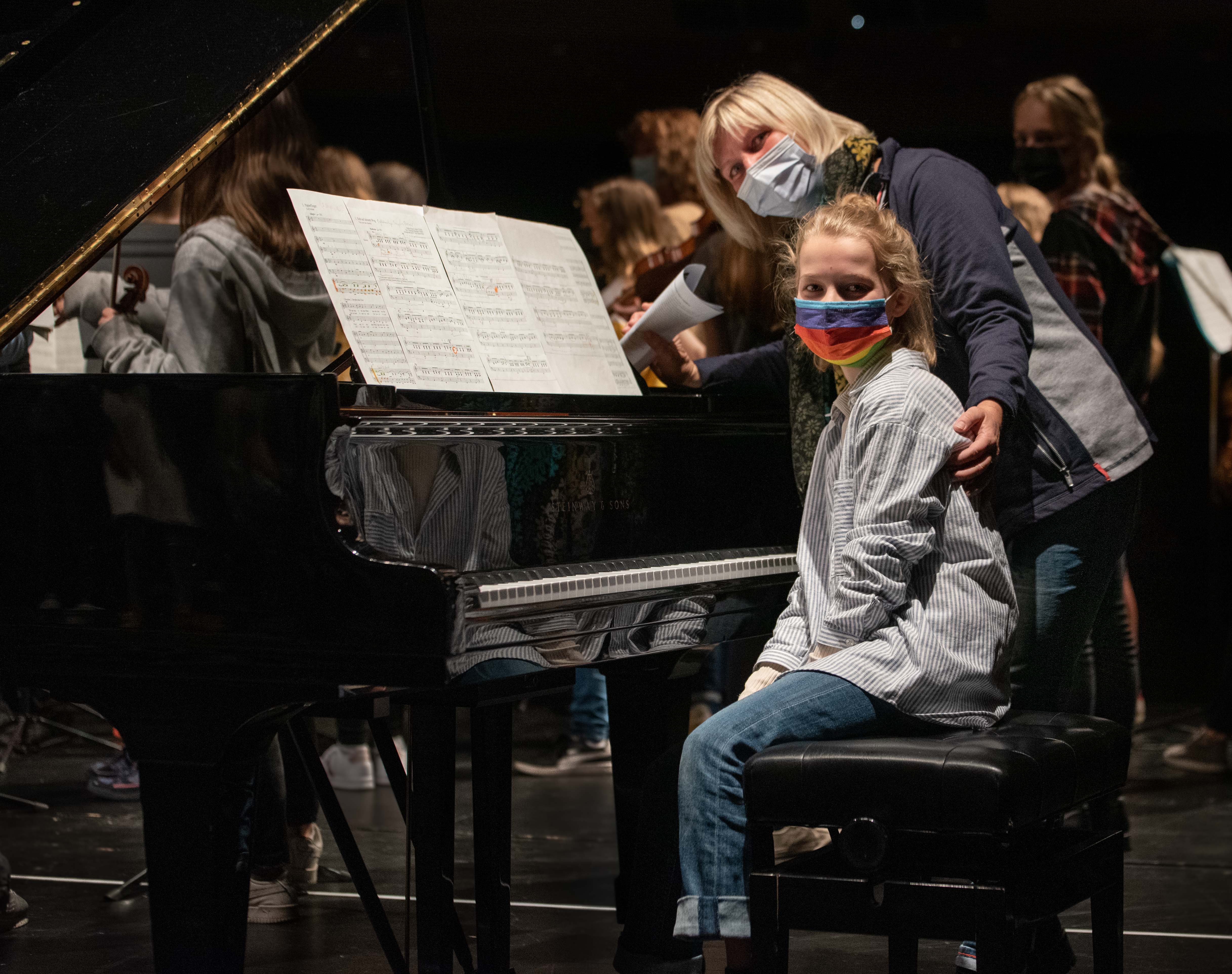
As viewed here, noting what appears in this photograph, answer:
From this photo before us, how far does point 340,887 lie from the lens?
3.73m

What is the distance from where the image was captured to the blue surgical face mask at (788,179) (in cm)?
278

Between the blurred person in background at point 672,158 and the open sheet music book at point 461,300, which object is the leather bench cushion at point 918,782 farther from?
the blurred person in background at point 672,158

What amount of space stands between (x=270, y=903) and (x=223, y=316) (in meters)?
1.33

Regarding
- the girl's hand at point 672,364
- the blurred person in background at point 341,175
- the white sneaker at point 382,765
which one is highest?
the blurred person in background at point 341,175

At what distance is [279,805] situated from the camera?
3.28 m

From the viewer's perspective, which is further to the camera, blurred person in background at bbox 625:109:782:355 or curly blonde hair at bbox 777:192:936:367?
blurred person in background at bbox 625:109:782:355

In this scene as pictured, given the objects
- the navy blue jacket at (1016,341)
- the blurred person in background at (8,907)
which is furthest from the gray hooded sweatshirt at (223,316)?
the navy blue jacket at (1016,341)

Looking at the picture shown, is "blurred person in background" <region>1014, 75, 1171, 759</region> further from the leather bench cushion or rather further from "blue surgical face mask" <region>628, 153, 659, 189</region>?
the leather bench cushion

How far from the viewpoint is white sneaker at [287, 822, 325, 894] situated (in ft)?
12.1

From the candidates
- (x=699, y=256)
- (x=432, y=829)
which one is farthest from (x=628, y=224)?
(x=432, y=829)

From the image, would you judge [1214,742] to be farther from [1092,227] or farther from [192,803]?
[192,803]

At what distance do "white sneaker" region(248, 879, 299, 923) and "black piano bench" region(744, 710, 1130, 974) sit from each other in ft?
5.25

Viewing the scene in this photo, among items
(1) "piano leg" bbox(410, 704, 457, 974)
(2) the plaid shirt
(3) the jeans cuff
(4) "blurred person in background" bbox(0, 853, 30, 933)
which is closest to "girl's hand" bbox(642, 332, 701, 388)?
(1) "piano leg" bbox(410, 704, 457, 974)

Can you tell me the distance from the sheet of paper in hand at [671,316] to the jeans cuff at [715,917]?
1137mm
